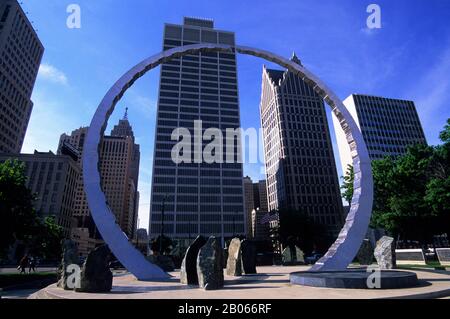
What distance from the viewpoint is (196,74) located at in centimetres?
10794

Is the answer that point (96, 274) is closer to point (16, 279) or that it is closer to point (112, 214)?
point (112, 214)

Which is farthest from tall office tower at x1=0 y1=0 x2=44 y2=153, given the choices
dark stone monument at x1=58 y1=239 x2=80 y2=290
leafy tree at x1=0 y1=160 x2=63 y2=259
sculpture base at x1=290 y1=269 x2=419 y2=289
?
sculpture base at x1=290 y1=269 x2=419 y2=289

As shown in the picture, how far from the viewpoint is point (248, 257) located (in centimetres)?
1966

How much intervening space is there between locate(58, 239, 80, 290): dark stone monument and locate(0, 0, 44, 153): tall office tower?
94.9 metres

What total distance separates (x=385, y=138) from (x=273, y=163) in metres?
46.2

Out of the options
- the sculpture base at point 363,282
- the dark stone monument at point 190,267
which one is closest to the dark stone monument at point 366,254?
the sculpture base at point 363,282

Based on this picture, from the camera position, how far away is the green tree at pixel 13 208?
2222 centimetres

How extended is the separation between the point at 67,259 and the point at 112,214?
288 cm

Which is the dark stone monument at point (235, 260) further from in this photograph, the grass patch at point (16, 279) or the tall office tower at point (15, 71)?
the tall office tower at point (15, 71)
